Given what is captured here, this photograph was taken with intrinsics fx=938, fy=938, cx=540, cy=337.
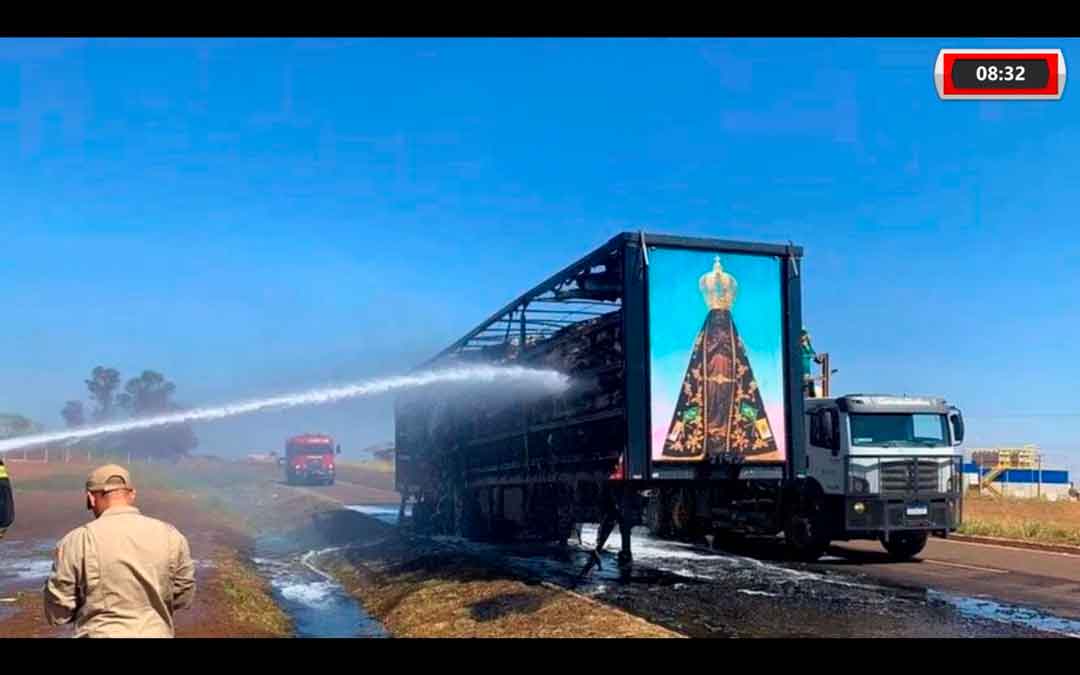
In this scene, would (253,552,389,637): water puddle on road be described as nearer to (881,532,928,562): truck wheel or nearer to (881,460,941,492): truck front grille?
(881,460,941,492): truck front grille

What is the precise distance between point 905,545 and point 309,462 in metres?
44.0

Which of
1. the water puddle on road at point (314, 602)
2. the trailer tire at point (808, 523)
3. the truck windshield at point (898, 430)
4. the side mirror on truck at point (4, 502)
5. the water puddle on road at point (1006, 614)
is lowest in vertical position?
the water puddle on road at point (314, 602)

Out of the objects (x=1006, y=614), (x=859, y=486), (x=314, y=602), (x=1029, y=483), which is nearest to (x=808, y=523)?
(x=859, y=486)

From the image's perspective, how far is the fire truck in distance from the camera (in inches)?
2226

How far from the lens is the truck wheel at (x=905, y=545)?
17891mm

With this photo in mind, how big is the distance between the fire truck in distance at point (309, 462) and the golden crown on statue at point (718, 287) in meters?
46.0

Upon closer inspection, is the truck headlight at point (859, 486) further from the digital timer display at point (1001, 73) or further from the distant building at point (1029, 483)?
the distant building at point (1029, 483)

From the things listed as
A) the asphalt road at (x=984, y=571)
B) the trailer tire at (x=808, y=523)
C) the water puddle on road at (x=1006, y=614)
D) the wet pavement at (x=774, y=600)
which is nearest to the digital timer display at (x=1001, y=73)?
the wet pavement at (x=774, y=600)

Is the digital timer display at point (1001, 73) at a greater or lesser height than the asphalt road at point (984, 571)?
greater

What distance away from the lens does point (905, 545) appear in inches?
712

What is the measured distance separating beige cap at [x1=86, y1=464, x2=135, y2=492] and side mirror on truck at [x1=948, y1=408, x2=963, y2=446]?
16.1 meters

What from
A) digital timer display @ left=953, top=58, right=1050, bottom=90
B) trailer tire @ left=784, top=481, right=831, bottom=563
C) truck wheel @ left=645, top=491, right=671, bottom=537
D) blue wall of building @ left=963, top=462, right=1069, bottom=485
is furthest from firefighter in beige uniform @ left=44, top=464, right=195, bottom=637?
blue wall of building @ left=963, top=462, right=1069, bottom=485
